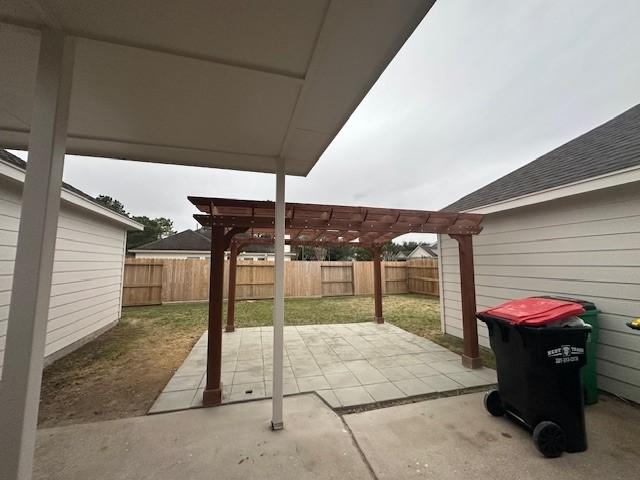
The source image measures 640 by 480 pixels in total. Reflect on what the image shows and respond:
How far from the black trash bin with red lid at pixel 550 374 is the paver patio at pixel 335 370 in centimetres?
107

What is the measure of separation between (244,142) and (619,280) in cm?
466

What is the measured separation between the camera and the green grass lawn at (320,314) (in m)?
6.40

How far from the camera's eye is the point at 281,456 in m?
2.10

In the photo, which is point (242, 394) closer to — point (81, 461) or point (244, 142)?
point (81, 461)

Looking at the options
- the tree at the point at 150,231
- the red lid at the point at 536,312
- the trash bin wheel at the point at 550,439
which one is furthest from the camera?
the tree at the point at 150,231

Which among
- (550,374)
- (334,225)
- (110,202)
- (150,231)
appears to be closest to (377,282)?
(334,225)

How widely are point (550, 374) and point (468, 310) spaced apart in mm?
1850

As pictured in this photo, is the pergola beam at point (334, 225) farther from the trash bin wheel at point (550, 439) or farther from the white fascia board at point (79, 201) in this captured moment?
the trash bin wheel at point (550, 439)

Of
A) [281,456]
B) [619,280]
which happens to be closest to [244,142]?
[281,456]

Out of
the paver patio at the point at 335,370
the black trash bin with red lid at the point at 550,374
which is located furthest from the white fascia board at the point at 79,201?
the black trash bin with red lid at the point at 550,374

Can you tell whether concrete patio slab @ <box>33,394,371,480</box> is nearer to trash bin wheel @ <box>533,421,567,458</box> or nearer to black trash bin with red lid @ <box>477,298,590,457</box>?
trash bin wheel @ <box>533,421,567,458</box>

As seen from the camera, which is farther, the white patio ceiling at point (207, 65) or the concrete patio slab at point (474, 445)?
the concrete patio slab at point (474, 445)

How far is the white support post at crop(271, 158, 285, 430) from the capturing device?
2.47 m

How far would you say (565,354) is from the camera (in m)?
2.19
